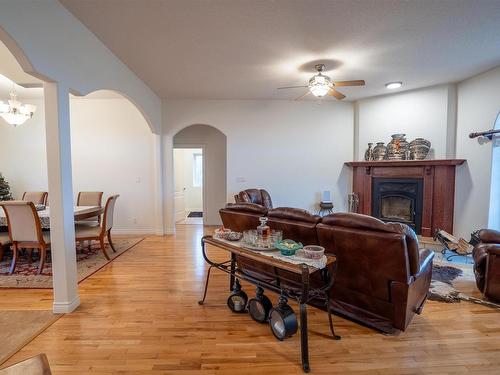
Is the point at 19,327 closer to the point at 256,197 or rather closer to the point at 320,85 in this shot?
the point at 256,197

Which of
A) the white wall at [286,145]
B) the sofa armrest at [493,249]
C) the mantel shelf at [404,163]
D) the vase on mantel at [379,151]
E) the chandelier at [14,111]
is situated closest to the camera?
the sofa armrest at [493,249]

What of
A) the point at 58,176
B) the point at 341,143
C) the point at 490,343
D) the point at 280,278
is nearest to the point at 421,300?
the point at 490,343

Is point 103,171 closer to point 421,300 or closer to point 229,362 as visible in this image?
point 229,362

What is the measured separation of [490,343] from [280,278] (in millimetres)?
1713

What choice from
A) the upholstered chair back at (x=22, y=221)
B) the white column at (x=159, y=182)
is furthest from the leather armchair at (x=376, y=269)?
the white column at (x=159, y=182)

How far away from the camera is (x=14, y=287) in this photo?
310cm

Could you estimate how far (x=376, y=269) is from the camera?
6.89 feet

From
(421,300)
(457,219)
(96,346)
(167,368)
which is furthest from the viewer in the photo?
(457,219)

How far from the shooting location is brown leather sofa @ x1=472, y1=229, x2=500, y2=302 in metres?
2.59

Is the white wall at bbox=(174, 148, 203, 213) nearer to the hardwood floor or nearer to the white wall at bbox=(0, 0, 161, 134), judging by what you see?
the white wall at bbox=(0, 0, 161, 134)

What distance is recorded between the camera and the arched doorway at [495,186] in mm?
4148

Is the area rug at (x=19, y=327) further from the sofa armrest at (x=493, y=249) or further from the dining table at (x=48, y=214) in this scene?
the sofa armrest at (x=493, y=249)

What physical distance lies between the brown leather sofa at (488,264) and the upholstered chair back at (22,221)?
503 centimetres

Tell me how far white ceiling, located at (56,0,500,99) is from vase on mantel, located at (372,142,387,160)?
133 centimetres
